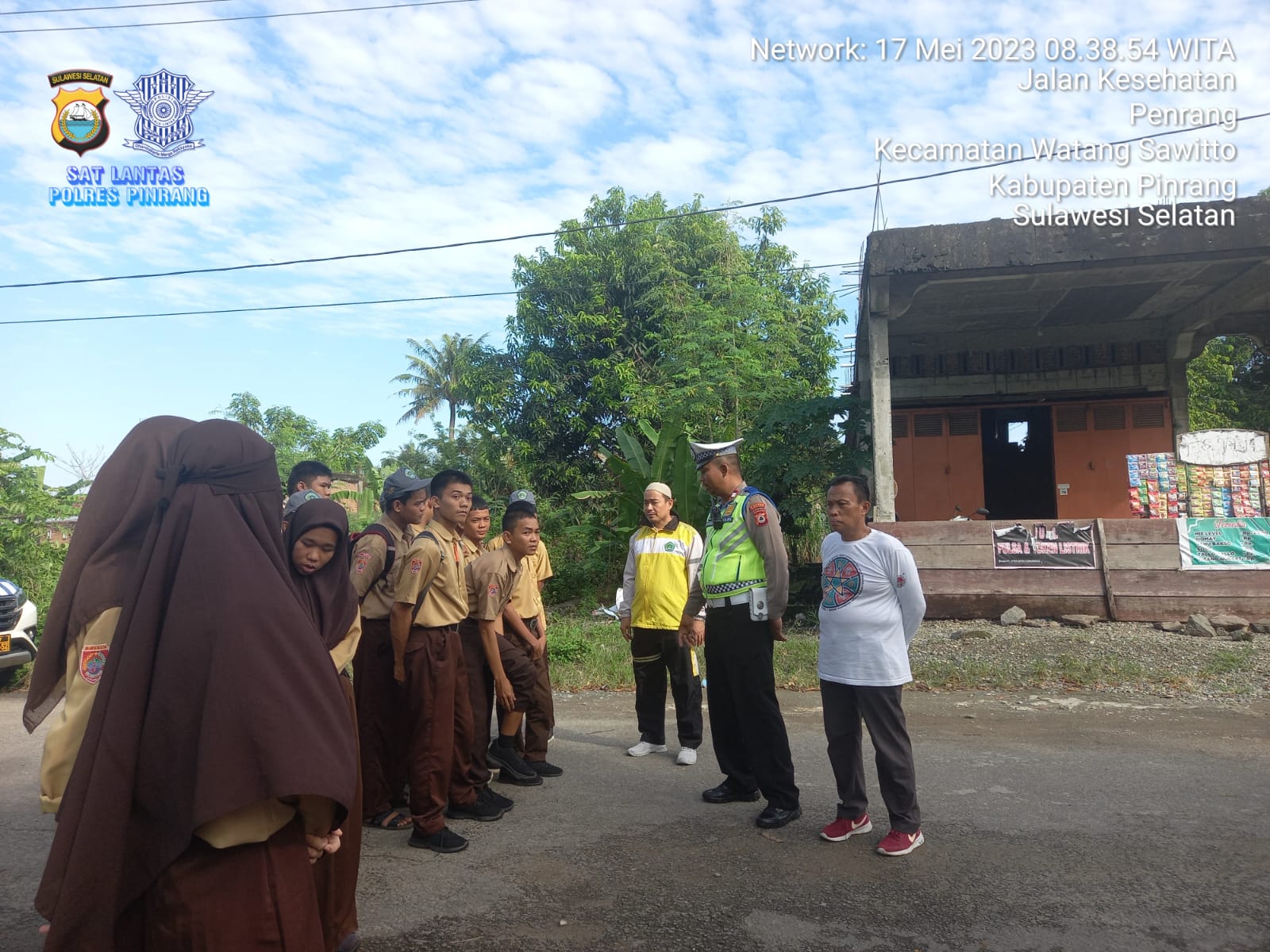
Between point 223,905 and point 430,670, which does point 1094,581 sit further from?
point 223,905

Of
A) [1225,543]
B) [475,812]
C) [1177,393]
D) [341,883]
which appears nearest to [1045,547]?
[1225,543]

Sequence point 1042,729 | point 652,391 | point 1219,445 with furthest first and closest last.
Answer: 1. point 652,391
2. point 1219,445
3. point 1042,729

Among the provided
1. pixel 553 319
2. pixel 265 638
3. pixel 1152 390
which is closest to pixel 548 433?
pixel 553 319

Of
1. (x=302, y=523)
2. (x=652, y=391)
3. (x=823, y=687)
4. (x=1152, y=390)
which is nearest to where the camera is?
(x=302, y=523)

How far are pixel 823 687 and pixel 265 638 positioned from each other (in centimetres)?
301

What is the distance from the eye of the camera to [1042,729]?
656 cm

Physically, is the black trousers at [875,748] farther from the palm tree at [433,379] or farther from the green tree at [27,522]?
the palm tree at [433,379]

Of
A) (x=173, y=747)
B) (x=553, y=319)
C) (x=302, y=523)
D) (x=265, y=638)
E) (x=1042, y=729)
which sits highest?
(x=553, y=319)

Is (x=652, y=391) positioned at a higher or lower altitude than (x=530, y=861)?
higher

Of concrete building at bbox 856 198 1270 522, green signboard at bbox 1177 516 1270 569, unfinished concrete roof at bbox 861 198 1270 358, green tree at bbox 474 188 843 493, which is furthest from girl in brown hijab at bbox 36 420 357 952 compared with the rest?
green tree at bbox 474 188 843 493

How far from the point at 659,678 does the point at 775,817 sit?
1.77 metres

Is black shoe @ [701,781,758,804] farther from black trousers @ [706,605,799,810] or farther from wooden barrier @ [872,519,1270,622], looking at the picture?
wooden barrier @ [872,519,1270,622]

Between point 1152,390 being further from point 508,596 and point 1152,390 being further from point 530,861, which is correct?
point 530,861

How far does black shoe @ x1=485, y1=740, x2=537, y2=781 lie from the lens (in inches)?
217
